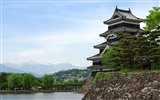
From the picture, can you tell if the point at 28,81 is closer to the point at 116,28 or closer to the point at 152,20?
the point at 116,28

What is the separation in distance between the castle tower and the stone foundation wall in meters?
17.7

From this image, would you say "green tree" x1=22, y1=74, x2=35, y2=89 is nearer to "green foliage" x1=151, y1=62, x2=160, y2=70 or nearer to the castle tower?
the castle tower

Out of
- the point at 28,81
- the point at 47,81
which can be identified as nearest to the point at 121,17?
the point at 28,81

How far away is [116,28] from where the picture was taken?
41281mm

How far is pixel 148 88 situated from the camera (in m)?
17.3

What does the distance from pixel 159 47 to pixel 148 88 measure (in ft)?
20.5

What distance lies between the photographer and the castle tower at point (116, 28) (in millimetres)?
40000

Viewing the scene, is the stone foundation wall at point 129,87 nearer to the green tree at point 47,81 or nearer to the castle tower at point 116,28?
the castle tower at point 116,28

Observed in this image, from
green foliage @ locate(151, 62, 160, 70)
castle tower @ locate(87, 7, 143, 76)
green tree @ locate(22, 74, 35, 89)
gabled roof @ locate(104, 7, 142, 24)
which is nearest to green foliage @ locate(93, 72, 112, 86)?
green foliage @ locate(151, 62, 160, 70)

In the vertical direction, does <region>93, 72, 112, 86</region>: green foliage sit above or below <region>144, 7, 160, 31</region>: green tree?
below

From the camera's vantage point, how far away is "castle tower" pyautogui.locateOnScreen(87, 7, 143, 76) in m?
40.0

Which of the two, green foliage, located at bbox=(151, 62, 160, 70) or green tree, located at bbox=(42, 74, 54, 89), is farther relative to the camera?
green tree, located at bbox=(42, 74, 54, 89)

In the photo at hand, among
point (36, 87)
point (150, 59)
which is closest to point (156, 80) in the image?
point (150, 59)

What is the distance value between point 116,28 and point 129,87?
2315 centimetres
